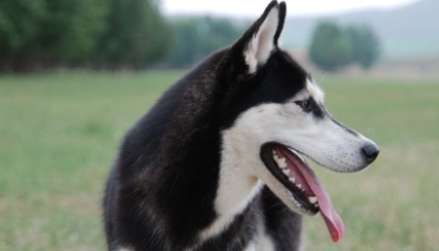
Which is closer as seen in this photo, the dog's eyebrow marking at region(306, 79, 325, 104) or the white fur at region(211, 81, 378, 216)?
the white fur at region(211, 81, 378, 216)

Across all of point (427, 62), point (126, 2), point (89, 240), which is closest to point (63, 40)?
point (126, 2)

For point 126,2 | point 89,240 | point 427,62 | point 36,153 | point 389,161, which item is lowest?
point 427,62

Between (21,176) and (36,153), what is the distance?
8.00ft

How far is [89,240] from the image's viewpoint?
6.57 m

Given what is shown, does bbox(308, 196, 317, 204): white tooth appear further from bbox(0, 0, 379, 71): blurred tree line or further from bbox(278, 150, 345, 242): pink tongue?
bbox(0, 0, 379, 71): blurred tree line

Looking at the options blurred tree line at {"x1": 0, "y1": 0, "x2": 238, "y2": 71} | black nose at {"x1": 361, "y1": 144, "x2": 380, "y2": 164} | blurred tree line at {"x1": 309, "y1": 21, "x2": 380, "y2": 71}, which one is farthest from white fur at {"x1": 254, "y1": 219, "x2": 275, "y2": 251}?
blurred tree line at {"x1": 309, "y1": 21, "x2": 380, "y2": 71}

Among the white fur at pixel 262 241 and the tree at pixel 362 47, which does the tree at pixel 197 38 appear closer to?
the tree at pixel 362 47

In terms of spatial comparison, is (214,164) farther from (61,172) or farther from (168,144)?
(61,172)

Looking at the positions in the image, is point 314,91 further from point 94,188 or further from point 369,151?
point 94,188

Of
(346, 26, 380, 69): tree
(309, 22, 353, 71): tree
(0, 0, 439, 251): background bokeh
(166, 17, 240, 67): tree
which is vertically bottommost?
(346, 26, 380, 69): tree

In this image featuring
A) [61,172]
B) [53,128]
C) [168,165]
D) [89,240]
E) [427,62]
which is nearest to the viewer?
[168,165]

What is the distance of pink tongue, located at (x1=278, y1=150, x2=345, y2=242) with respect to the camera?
379 centimetres

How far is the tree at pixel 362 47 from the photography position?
135 m

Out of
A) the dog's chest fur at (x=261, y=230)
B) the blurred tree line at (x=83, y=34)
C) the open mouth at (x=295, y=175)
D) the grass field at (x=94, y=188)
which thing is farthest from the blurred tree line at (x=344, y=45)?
the open mouth at (x=295, y=175)
